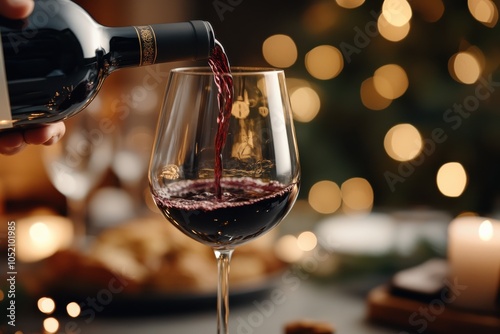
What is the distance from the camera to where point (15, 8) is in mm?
783

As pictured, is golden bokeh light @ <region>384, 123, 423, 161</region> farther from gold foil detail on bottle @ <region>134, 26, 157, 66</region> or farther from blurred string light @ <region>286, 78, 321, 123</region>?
gold foil detail on bottle @ <region>134, 26, 157, 66</region>

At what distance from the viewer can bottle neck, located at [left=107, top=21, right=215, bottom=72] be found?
81 centimetres

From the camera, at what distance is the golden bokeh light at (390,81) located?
90.7 inches

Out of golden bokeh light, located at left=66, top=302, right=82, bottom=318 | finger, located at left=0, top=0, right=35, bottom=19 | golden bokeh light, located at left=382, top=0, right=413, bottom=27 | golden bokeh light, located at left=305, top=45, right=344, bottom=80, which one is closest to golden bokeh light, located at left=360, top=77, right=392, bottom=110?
golden bokeh light, located at left=305, top=45, right=344, bottom=80

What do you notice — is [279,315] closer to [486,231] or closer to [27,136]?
[486,231]

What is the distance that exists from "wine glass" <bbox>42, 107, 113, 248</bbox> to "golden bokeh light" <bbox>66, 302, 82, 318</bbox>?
24 cm

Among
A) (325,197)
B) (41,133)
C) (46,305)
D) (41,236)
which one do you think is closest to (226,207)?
(41,133)

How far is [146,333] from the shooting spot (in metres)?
1.10

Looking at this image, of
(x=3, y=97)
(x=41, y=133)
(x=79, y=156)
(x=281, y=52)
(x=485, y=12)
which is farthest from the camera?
(x=281, y=52)

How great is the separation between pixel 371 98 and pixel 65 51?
166cm

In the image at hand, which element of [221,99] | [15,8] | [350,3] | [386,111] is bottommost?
[386,111]

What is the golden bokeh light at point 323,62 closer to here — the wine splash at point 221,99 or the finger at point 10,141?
the finger at point 10,141

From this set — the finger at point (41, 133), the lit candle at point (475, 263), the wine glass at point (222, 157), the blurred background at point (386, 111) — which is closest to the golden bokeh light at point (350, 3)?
the blurred background at point (386, 111)

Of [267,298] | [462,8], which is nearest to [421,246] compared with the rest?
[267,298]
